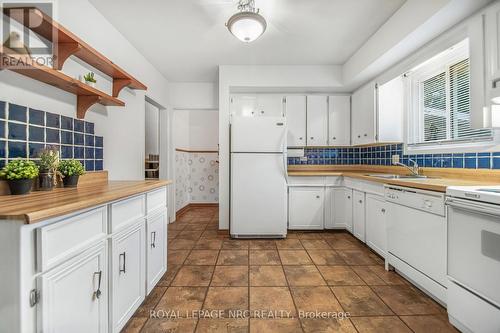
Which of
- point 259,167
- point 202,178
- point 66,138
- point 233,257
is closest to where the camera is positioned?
point 66,138

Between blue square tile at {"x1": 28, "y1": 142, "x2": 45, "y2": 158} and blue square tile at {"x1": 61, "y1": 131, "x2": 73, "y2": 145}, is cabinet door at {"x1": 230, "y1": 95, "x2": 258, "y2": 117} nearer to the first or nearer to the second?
blue square tile at {"x1": 61, "y1": 131, "x2": 73, "y2": 145}

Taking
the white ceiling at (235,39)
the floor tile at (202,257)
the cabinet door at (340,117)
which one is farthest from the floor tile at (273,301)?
the cabinet door at (340,117)

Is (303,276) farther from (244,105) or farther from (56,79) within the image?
(244,105)

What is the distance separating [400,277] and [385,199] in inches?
27.6

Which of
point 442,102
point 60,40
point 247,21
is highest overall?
point 247,21

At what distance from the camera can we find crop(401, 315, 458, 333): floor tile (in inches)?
58.2

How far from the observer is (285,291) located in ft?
6.29

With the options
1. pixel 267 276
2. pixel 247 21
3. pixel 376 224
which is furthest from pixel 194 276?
pixel 247 21

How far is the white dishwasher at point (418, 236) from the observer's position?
164cm

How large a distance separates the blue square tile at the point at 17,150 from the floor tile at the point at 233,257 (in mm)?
1806

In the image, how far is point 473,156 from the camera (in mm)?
2051

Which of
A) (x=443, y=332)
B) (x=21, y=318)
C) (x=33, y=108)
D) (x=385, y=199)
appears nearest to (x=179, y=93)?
(x=33, y=108)

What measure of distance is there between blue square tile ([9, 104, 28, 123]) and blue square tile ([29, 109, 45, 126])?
0.12ft

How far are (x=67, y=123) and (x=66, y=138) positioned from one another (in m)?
0.11
